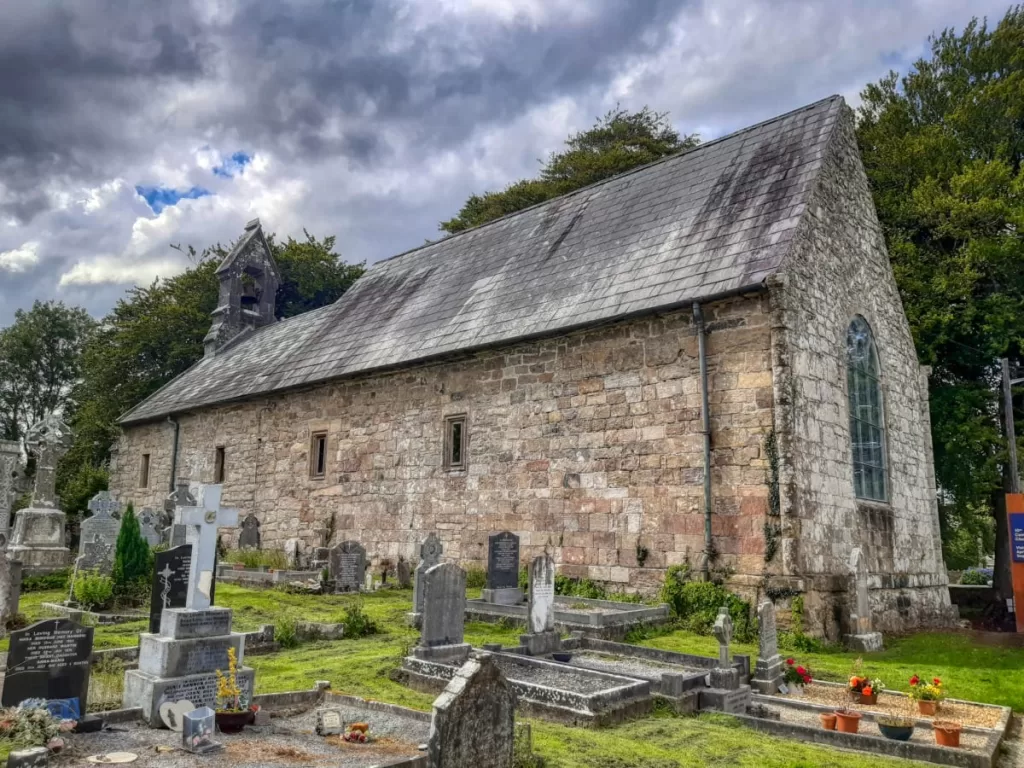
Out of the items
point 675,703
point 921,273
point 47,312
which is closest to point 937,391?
point 921,273

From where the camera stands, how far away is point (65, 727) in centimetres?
533

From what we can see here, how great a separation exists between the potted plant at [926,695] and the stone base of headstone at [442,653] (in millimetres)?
4391

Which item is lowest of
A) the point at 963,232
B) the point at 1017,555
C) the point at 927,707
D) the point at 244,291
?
the point at 927,707

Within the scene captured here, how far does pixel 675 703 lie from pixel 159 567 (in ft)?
18.2

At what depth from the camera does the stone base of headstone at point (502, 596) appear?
1226 centimetres

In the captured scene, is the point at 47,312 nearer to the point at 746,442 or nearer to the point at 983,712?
the point at 746,442

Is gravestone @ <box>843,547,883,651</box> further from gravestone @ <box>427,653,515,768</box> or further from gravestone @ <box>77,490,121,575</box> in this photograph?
gravestone @ <box>77,490,121,575</box>

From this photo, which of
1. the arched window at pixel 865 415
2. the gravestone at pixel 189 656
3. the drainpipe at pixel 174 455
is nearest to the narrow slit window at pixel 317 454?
the drainpipe at pixel 174 455

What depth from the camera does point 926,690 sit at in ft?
24.2

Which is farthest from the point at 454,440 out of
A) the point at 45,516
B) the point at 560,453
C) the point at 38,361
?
the point at 38,361

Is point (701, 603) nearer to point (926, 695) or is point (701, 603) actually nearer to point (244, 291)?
point (926, 695)

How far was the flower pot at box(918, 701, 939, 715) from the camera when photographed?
24.3ft

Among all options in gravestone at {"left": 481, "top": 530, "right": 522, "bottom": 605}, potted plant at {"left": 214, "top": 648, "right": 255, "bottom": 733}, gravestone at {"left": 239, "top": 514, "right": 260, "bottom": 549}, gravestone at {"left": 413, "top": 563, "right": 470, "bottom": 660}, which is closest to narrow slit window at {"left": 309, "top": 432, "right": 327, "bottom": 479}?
gravestone at {"left": 239, "top": 514, "right": 260, "bottom": 549}

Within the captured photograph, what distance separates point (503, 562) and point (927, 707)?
6.63 m
